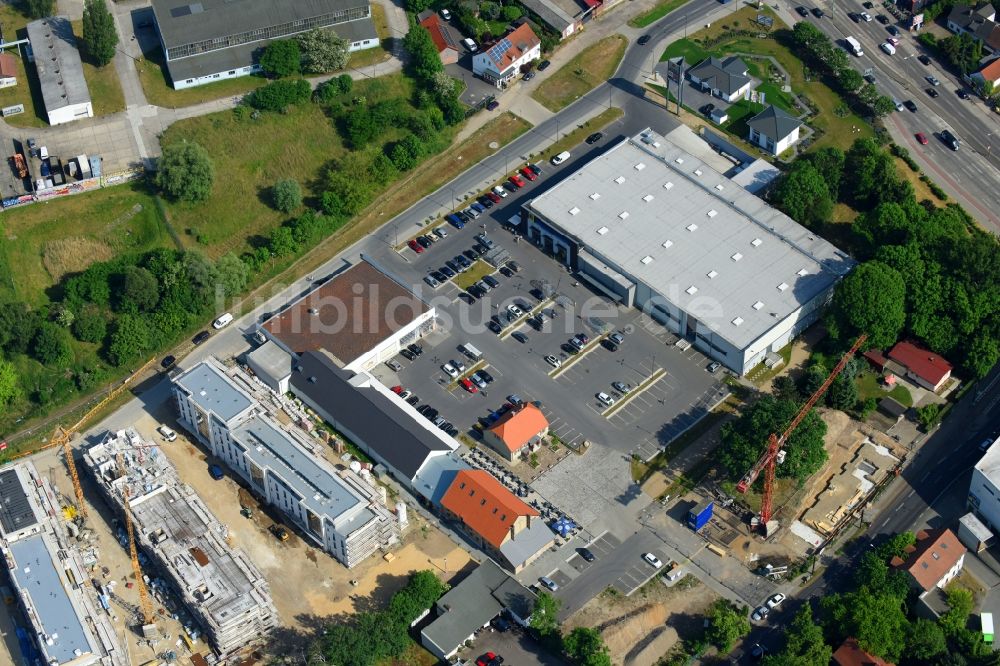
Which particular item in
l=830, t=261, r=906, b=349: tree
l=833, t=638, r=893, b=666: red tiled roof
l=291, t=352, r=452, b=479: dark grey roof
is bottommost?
l=833, t=638, r=893, b=666: red tiled roof

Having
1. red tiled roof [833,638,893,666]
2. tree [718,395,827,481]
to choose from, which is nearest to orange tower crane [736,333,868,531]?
tree [718,395,827,481]

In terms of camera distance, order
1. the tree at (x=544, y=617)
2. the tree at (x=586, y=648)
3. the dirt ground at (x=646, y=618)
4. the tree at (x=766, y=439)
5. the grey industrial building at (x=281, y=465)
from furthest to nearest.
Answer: the tree at (x=766, y=439)
the grey industrial building at (x=281, y=465)
the dirt ground at (x=646, y=618)
the tree at (x=544, y=617)
the tree at (x=586, y=648)

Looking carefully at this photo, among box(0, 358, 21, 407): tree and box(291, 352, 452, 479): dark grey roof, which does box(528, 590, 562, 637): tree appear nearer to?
box(291, 352, 452, 479): dark grey roof

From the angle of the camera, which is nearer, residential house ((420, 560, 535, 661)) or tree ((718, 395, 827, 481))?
residential house ((420, 560, 535, 661))

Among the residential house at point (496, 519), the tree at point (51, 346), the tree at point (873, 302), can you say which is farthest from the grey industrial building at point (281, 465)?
the tree at point (873, 302)

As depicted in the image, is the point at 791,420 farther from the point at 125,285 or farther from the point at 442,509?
the point at 125,285

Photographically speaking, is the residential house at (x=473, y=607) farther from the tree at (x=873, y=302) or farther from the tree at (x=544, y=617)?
the tree at (x=873, y=302)

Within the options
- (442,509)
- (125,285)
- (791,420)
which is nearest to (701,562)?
(791,420)
